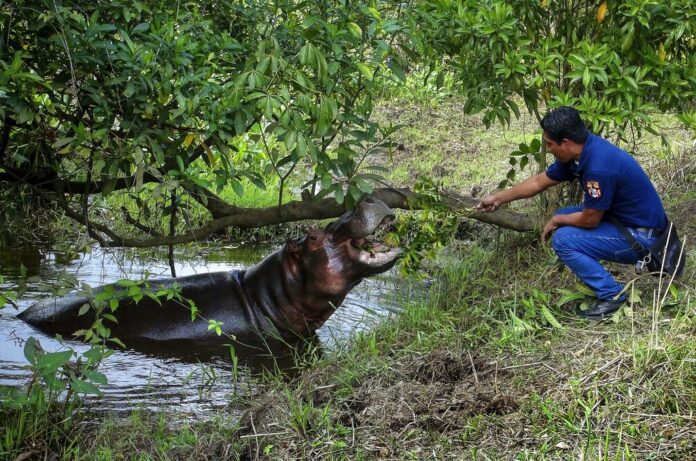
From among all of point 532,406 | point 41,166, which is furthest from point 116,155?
point 532,406

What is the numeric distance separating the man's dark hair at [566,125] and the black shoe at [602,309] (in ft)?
2.80

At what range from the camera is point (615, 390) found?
13.1 ft

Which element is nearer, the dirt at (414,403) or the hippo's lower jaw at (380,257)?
the dirt at (414,403)

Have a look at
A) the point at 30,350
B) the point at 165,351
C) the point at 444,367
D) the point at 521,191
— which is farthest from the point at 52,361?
the point at 521,191

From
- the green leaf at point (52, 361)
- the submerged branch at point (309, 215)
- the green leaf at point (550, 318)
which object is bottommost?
the green leaf at point (550, 318)

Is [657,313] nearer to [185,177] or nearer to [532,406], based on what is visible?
[532,406]

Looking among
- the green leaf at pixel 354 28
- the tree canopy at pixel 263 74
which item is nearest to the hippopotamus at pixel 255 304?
the tree canopy at pixel 263 74

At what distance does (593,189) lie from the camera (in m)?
4.99

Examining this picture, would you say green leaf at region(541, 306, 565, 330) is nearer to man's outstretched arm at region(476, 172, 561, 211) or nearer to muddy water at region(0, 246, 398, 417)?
man's outstretched arm at region(476, 172, 561, 211)

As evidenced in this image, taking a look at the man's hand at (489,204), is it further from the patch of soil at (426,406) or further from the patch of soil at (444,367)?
the patch of soil at (426,406)

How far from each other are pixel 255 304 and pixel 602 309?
2.36 m

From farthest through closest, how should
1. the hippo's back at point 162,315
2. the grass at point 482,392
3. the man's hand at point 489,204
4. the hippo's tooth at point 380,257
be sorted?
the hippo's back at point 162,315 < the hippo's tooth at point 380,257 < the man's hand at point 489,204 < the grass at point 482,392

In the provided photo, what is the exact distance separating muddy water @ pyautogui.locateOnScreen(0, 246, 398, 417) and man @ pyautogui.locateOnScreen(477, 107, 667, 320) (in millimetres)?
1365

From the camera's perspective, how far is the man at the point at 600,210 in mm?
4996
